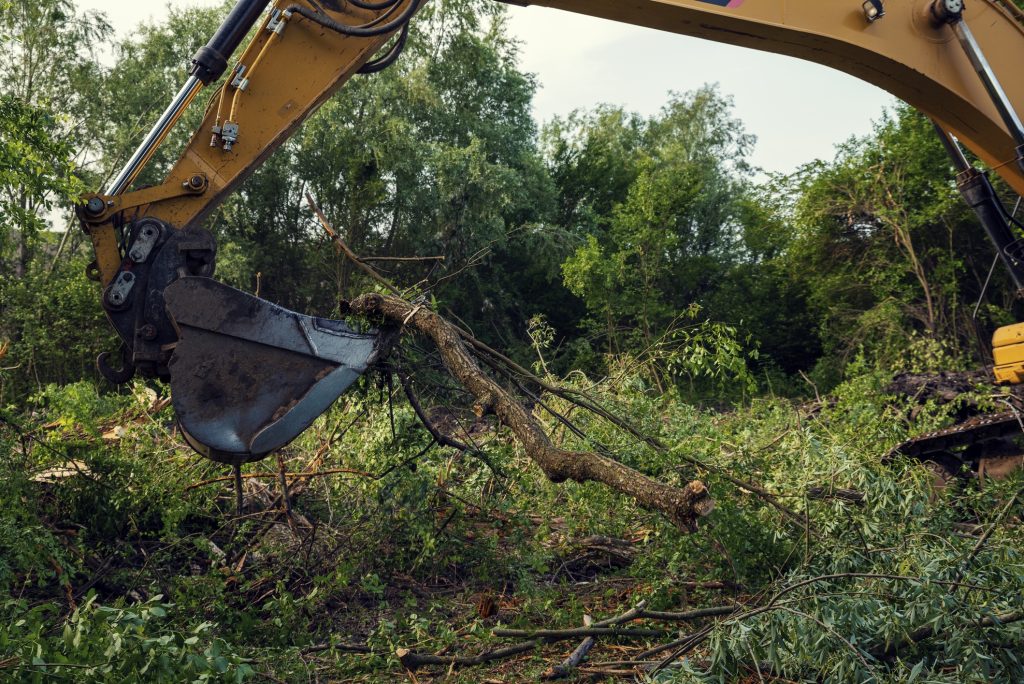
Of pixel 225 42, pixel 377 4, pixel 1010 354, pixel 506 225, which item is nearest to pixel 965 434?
pixel 1010 354

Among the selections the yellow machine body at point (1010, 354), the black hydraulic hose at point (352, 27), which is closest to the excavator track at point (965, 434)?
the yellow machine body at point (1010, 354)

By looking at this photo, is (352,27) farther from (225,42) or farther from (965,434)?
(965,434)

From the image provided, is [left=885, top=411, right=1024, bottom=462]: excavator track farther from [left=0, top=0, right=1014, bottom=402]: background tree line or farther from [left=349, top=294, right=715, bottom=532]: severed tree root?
[left=0, top=0, right=1014, bottom=402]: background tree line

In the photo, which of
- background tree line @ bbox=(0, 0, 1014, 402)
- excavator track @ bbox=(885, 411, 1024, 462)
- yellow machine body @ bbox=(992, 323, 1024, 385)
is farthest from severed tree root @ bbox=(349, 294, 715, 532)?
background tree line @ bbox=(0, 0, 1014, 402)

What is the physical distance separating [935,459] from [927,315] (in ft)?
27.9

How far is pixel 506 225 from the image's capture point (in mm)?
18688

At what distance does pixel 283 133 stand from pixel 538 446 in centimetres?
191

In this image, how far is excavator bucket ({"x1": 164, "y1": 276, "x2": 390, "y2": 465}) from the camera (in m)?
3.37

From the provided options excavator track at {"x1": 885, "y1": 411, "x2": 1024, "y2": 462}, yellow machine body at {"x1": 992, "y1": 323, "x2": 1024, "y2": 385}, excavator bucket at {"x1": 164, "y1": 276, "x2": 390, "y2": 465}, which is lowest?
excavator track at {"x1": 885, "y1": 411, "x2": 1024, "y2": 462}

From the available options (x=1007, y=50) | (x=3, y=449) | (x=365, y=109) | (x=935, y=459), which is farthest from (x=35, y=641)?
(x=365, y=109)

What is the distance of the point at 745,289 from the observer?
20.1 metres

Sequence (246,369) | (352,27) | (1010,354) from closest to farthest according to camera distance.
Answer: (246,369)
(352,27)
(1010,354)

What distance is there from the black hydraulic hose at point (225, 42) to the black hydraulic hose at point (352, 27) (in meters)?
0.16

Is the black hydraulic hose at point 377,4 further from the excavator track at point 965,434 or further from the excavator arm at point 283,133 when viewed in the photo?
the excavator track at point 965,434
